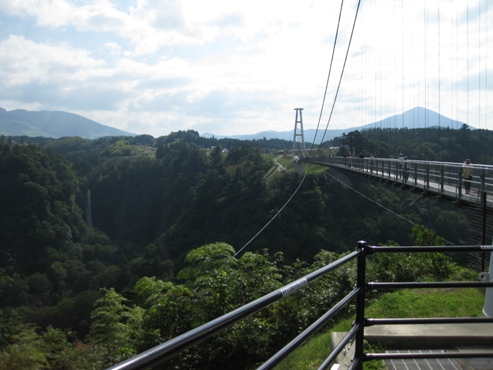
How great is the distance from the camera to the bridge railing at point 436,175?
29.4 ft

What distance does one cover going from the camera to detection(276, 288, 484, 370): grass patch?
425cm

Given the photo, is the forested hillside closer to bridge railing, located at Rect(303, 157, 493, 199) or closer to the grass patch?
the grass patch

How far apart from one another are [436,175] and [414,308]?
757cm

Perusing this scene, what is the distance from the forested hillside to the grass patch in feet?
2.89

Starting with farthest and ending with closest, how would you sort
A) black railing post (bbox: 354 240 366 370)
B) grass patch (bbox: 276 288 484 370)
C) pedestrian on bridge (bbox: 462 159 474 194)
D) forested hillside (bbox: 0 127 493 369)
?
1. pedestrian on bridge (bbox: 462 159 474 194)
2. forested hillside (bbox: 0 127 493 369)
3. grass patch (bbox: 276 288 484 370)
4. black railing post (bbox: 354 240 366 370)

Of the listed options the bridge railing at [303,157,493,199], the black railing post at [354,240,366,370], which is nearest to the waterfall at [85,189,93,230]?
the bridge railing at [303,157,493,199]

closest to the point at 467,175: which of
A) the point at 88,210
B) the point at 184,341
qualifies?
the point at 184,341

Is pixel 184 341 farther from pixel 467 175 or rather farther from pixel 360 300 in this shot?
pixel 467 175

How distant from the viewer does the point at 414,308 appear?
505cm

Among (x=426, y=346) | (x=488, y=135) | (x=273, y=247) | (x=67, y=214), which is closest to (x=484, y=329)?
(x=426, y=346)

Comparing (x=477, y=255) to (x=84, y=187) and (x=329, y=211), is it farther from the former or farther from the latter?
(x=84, y=187)

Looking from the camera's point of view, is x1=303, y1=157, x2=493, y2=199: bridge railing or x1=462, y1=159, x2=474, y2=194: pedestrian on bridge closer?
x1=303, y1=157, x2=493, y2=199: bridge railing

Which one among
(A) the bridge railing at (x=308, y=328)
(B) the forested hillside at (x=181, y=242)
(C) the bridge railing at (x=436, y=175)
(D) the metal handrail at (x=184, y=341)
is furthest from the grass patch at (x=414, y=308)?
(D) the metal handrail at (x=184, y=341)

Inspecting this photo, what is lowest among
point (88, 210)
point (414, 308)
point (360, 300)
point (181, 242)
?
point (88, 210)
